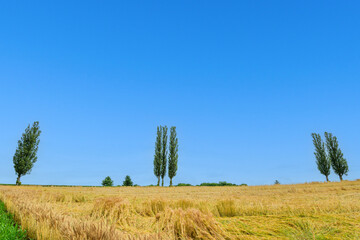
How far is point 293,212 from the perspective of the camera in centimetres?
337

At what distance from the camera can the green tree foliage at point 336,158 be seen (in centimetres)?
4519

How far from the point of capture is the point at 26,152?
138ft

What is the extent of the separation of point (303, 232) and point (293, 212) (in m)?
1.23

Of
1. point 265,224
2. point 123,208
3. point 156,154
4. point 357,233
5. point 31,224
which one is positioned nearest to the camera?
point 357,233

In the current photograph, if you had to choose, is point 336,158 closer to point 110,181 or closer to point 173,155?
point 173,155

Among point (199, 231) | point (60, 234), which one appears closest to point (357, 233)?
point (199, 231)

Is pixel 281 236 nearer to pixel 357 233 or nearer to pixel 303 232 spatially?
pixel 303 232

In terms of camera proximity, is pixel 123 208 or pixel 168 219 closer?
pixel 168 219

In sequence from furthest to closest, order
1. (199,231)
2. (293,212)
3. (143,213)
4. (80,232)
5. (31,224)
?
(143,213) < (293,212) < (31,224) < (199,231) < (80,232)

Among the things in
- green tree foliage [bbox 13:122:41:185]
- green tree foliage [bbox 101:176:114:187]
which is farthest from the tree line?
green tree foliage [bbox 101:176:114:187]

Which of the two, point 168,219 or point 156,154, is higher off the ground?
point 156,154

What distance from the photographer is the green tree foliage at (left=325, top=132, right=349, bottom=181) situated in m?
45.2

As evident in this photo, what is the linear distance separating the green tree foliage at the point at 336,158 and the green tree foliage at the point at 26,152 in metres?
58.9

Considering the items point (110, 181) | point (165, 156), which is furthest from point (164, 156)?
point (110, 181)
